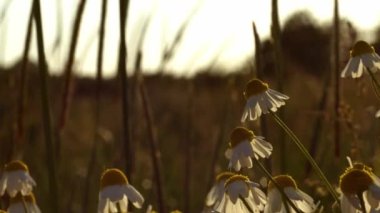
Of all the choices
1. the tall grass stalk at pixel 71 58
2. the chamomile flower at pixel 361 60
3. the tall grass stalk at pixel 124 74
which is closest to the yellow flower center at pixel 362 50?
the chamomile flower at pixel 361 60

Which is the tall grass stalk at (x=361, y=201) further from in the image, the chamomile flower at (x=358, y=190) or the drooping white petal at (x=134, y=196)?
the drooping white petal at (x=134, y=196)

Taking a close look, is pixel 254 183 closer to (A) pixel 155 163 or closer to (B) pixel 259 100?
(B) pixel 259 100

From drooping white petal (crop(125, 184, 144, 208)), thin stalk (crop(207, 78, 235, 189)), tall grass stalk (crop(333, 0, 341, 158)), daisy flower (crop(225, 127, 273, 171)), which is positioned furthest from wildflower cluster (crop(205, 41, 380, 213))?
thin stalk (crop(207, 78, 235, 189))

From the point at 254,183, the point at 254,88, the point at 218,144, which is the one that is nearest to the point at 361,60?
the point at 254,88

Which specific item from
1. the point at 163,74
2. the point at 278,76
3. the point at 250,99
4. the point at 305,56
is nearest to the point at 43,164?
the point at 163,74

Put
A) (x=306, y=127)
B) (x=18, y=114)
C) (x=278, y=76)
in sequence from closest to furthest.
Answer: (x=278, y=76), (x=18, y=114), (x=306, y=127)

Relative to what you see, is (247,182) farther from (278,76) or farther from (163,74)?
(163,74)
